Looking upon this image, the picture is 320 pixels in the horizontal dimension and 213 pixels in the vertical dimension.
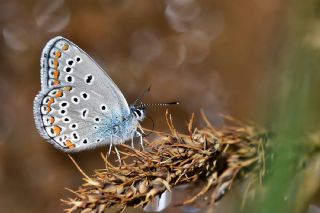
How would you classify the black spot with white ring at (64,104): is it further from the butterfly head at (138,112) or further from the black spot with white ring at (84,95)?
the butterfly head at (138,112)

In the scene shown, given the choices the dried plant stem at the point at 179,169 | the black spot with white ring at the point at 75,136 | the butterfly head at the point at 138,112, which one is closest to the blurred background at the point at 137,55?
the butterfly head at the point at 138,112

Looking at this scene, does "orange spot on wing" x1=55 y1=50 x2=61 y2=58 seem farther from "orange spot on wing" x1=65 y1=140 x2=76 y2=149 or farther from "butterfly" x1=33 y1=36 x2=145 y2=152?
"orange spot on wing" x1=65 y1=140 x2=76 y2=149

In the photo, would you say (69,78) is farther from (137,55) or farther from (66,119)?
(137,55)

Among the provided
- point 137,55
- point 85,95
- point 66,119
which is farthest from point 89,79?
point 137,55

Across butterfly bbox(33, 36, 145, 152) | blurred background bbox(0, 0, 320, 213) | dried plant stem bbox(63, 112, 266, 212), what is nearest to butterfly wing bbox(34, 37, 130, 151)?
butterfly bbox(33, 36, 145, 152)

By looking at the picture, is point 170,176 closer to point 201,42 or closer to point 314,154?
point 314,154

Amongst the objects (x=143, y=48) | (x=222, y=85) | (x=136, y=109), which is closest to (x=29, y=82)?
(x=143, y=48)
